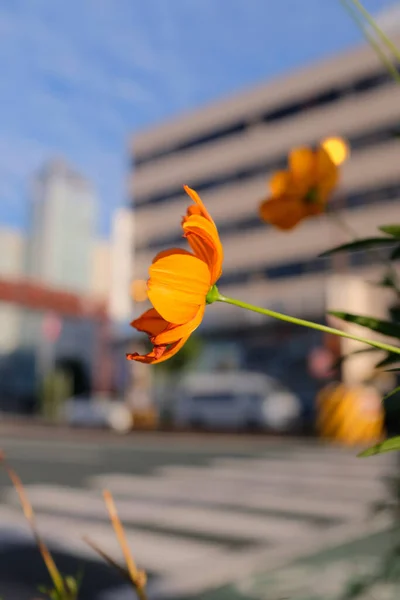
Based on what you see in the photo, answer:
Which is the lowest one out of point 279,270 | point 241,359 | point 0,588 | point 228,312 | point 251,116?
point 0,588

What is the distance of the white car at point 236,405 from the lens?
17359 millimetres

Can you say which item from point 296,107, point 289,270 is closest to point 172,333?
point 289,270

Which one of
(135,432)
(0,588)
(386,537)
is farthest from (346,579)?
(135,432)

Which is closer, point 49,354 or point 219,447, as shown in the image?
point 219,447

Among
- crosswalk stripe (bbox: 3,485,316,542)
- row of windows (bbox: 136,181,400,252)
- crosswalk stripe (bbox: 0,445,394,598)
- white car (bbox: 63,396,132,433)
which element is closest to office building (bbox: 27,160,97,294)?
row of windows (bbox: 136,181,400,252)

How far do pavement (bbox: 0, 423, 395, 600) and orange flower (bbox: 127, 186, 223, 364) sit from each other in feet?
1.85

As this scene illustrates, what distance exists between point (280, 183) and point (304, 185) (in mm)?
42

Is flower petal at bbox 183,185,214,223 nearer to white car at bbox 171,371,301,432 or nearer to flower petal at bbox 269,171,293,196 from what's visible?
flower petal at bbox 269,171,293,196

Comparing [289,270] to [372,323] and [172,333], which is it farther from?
[172,333]

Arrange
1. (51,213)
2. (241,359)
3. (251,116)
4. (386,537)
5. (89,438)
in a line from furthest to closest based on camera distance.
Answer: (51,213) → (251,116) → (241,359) → (89,438) → (386,537)

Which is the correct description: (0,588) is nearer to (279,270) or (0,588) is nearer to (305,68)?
(279,270)

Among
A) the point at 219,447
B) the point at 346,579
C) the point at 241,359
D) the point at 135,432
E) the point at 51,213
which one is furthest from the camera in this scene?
the point at 51,213

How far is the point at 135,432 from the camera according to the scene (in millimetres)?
16594

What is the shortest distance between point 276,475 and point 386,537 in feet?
11.0
